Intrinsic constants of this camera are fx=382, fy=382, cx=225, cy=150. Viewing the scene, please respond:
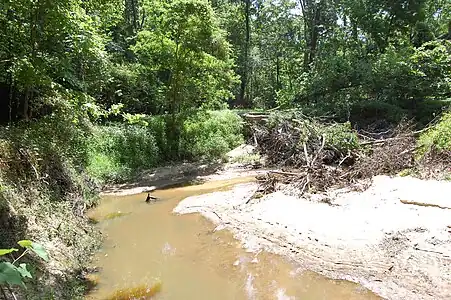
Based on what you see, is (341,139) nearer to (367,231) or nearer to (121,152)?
(367,231)

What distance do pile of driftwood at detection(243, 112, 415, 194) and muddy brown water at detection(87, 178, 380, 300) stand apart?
10.5 feet

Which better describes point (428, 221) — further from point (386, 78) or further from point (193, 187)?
point (386, 78)

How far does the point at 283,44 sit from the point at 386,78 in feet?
51.3

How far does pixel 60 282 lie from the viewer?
600 cm

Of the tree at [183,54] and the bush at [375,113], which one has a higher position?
the tree at [183,54]

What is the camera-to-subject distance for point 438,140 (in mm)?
11586

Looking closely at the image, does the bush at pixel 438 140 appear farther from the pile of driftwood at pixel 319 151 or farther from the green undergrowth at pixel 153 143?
the green undergrowth at pixel 153 143

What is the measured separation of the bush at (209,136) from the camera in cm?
1780

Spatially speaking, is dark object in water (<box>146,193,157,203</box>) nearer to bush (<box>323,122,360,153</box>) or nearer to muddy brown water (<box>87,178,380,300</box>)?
muddy brown water (<box>87,178,380,300</box>)

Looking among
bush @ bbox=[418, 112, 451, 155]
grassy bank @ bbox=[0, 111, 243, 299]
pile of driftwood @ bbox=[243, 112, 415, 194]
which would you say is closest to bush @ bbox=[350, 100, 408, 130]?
pile of driftwood @ bbox=[243, 112, 415, 194]

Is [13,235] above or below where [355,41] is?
below

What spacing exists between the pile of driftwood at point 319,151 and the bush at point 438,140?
0.42m

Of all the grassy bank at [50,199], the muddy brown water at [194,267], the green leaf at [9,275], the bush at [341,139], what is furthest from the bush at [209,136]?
the green leaf at [9,275]

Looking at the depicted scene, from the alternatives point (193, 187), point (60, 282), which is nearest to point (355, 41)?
point (193, 187)
